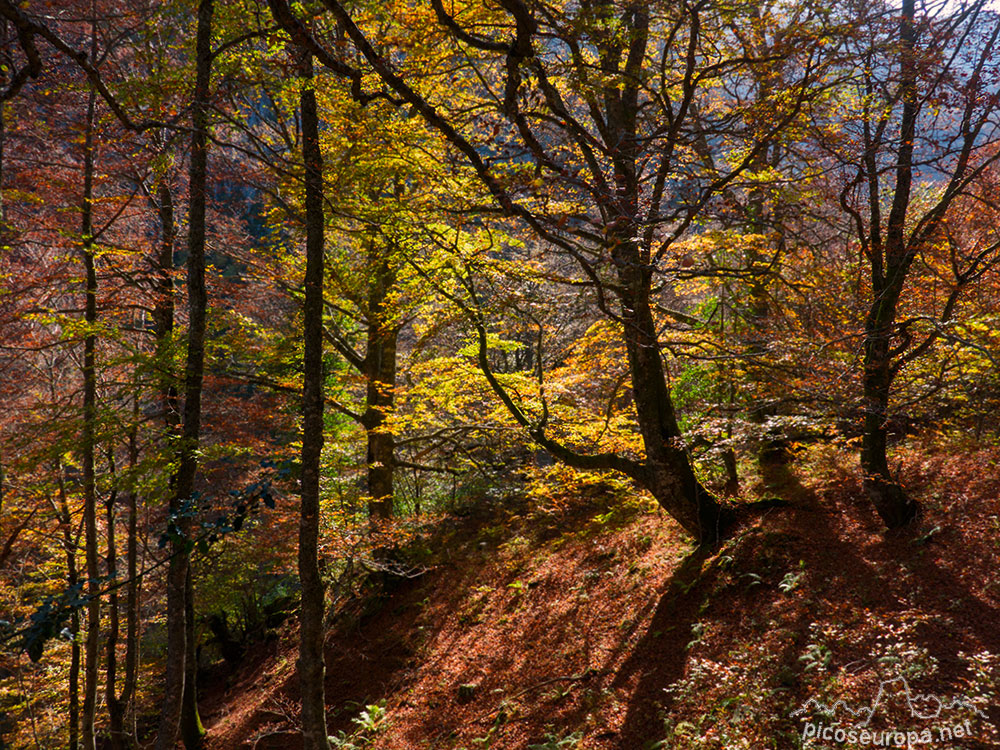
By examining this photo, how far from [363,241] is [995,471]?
9.67 meters

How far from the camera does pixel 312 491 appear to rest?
5.27 meters

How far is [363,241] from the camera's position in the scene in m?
9.80

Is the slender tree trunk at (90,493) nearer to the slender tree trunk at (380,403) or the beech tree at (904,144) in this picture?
the slender tree trunk at (380,403)

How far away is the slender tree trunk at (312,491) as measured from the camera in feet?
17.1

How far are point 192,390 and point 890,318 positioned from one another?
7803mm

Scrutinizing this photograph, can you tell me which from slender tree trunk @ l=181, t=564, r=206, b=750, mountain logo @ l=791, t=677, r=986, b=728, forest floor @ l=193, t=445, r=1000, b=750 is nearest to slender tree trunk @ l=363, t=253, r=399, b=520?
forest floor @ l=193, t=445, r=1000, b=750

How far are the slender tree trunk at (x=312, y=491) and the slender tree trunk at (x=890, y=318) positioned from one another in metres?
5.11

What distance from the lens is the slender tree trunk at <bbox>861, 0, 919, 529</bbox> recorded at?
5.20 m

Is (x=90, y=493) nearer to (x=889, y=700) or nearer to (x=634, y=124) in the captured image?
(x=634, y=124)

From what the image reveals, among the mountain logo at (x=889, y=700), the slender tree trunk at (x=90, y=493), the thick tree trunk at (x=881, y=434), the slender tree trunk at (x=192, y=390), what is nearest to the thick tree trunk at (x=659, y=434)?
the thick tree trunk at (x=881, y=434)

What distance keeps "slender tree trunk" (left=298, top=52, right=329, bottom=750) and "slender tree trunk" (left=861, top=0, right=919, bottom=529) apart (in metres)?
5.11

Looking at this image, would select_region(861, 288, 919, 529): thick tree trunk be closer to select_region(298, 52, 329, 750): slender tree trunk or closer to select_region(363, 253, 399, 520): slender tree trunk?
select_region(298, 52, 329, 750): slender tree trunk

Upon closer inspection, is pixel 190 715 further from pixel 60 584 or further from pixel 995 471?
pixel 995 471

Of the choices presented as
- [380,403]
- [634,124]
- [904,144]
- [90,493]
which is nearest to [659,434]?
[904,144]
